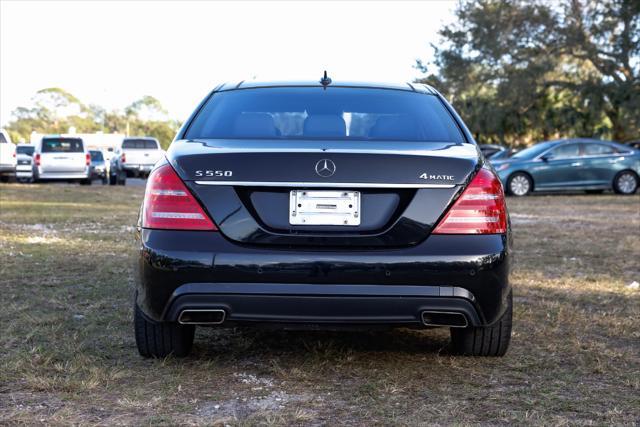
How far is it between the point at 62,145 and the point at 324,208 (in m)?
24.6

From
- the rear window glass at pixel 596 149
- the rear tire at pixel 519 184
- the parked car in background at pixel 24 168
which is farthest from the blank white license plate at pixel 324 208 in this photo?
the parked car in background at pixel 24 168

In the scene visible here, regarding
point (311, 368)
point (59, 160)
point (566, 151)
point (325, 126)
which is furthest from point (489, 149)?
point (59, 160)

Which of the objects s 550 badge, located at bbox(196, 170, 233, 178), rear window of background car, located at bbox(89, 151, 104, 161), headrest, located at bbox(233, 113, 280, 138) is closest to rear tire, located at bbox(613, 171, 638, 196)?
headrest, located at bbox(233, 113, 280, 138)

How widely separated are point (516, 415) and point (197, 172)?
1708 millimetres

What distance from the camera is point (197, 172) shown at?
12.0ft

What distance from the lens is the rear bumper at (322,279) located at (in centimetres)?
357

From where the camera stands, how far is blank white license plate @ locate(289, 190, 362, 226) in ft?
11.8

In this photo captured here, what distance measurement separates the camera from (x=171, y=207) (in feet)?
12.1

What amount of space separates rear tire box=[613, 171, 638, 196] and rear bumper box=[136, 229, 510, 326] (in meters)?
17.9

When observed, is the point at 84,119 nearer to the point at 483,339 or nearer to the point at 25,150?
the point at 25,150

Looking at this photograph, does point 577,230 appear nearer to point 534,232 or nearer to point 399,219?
point 534,232

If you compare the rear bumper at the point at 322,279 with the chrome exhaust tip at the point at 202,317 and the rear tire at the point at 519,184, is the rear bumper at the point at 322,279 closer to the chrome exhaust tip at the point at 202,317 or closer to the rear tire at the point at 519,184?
the chrome exhaust tip at the point at 202,317

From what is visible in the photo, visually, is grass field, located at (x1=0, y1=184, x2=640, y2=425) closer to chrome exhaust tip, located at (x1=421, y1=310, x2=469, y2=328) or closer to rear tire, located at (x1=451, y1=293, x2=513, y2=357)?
rear tire, located at (x1=451, y1=293, x2=513, y2=357)

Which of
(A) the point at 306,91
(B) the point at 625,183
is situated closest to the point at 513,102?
(B) the point at 625,183
